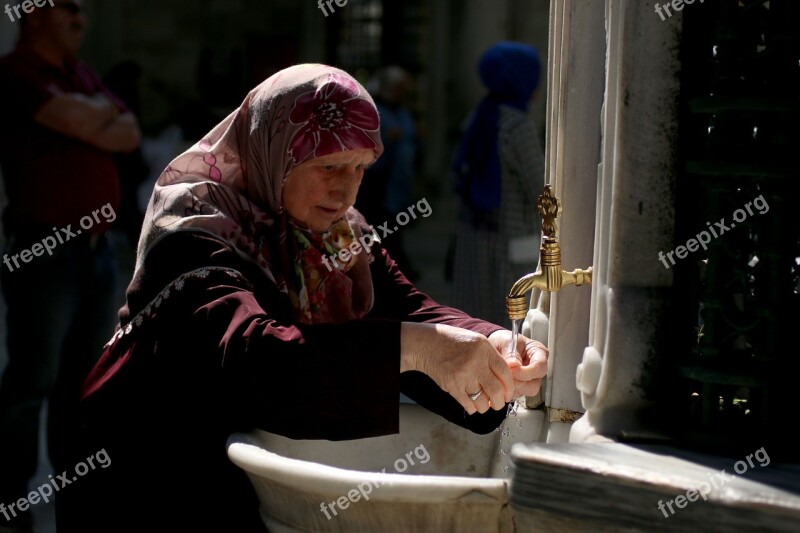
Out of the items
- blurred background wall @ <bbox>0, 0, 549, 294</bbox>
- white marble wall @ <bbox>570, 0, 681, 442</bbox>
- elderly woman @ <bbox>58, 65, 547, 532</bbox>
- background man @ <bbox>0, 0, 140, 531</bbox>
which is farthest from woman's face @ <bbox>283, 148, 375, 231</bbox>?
blurred background wall @ <bbox>0, 0, 549, 294</bbox>

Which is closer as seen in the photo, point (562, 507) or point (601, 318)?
point (562, 507)

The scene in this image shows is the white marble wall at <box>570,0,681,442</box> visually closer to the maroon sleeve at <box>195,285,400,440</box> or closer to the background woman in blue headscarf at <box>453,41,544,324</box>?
the maroon sleeve at <box>195,285,400,440</box>

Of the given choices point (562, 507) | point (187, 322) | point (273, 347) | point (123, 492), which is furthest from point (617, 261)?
point (123, 492)

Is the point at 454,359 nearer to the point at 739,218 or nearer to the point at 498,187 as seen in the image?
the point at 739,218

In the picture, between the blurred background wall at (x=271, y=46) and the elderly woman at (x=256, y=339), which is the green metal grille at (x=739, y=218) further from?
the blurred background wall at (x=271, y=46)

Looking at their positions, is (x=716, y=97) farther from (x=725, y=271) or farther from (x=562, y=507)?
(x=562, y=507)

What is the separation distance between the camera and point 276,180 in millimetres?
2510

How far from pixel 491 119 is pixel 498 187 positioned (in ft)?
1.20

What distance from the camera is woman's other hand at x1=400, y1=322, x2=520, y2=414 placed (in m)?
2.09

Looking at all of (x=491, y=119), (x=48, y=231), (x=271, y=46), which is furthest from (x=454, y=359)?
(x=271, y=46)

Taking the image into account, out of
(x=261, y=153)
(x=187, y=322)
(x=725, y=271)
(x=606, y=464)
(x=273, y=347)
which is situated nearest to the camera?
(x=606, y=464)

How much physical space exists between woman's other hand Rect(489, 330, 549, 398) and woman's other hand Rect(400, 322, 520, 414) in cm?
20

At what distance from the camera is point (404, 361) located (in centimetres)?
211

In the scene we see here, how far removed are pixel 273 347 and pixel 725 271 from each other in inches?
30.3
